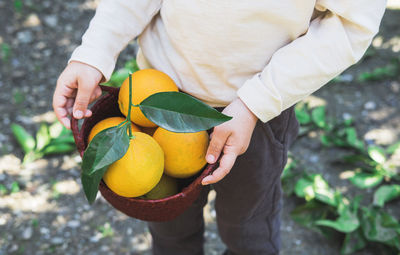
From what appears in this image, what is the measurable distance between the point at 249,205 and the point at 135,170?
43 centimetres

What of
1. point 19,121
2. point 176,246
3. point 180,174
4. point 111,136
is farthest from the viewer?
point 19,121

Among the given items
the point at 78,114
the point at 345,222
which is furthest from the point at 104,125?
the point at 345,222

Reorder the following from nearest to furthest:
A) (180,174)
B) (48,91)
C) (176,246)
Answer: (180,174) < (176,246) < (48,91)

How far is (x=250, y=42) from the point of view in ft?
2.86

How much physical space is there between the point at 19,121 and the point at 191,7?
1.45 meters

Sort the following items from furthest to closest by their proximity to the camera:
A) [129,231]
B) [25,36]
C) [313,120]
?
[25,36], [313,120], [129,231]

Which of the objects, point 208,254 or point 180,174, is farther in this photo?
point 208,254

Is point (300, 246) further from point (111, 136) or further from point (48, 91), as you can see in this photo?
point (48, 91)

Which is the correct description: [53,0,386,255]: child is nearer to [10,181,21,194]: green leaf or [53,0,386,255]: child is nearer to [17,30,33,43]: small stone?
[10,181,21,194]: green leaf

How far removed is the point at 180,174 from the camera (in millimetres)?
852

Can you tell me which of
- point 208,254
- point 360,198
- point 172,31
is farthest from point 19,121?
point 360,198

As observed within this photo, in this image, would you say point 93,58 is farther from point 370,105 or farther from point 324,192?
point 370,105

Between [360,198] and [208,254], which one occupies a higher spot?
[360,198]

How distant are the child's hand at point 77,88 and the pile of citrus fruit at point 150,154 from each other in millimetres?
63
